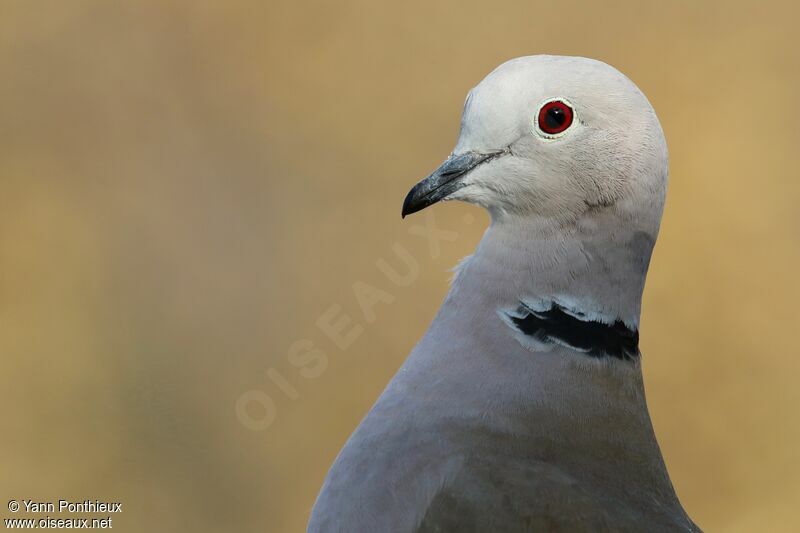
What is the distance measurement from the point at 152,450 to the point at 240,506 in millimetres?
321

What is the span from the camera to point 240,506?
3.75 metres

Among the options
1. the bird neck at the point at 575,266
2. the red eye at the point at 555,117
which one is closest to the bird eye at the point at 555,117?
the red eye at the point at 555,117

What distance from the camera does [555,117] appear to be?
1771 millimetres

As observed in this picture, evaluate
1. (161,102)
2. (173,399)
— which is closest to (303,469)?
(173,399)

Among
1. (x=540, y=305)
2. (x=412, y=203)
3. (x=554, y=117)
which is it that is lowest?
(x=540, y=305)

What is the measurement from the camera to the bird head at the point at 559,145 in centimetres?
177

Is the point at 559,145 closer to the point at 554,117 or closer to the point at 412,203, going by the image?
the point at 554,117

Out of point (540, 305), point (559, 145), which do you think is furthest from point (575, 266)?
point (559, 145)

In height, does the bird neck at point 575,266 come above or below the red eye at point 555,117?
below

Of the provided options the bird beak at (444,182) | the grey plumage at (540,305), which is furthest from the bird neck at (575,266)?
the bird beak at (444,182)

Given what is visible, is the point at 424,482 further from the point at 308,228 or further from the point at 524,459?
the point at 308,228

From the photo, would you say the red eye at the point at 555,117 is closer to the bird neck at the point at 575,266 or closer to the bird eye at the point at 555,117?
the bird eye at the point at 555,117

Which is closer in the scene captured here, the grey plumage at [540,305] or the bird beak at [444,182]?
the grey plumage at [540,305]

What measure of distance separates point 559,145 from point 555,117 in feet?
0.14
